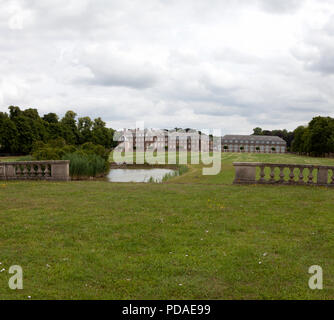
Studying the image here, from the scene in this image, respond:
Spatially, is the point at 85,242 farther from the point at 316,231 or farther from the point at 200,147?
the point at 200,147

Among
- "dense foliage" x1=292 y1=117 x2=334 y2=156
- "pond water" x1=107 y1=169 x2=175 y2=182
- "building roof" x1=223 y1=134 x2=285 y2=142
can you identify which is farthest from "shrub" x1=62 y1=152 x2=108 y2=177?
"building roof" x1=223 y1=134 x2=285 y2=142

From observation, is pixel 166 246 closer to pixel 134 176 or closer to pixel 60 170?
pixel 60 170

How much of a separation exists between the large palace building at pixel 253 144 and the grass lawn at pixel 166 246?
163951 mm

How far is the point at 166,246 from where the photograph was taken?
6.59 meters

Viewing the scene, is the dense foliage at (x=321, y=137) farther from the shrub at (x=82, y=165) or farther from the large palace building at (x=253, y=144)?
the large palace building at (x=253, y=144)

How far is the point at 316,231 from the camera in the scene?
25.3 ft

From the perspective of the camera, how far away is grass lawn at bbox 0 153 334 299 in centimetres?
486

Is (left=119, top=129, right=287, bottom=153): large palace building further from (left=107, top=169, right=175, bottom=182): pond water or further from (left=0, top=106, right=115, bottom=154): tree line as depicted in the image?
(left=107, top=169, right=175, bottom=182): pond water

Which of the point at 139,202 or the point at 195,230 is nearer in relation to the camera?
the point at 195,230

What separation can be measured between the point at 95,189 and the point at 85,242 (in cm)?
720

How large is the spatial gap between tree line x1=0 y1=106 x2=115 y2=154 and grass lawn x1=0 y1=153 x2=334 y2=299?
159 feet

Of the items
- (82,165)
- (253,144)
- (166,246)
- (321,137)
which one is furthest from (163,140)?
(166,246)

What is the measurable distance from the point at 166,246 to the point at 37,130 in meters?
75.5
